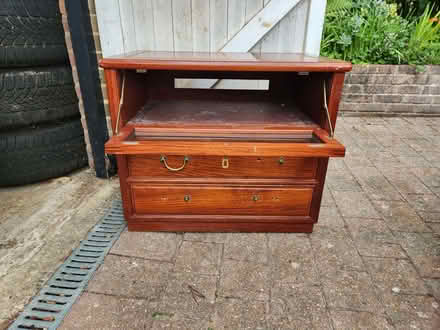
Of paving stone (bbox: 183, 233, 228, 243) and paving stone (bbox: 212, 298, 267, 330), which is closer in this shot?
paving stone (bbox: 212, 298, 267, 330)

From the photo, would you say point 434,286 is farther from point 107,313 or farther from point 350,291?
point 107,313

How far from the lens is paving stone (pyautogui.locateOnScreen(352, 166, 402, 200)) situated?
234 centimetres

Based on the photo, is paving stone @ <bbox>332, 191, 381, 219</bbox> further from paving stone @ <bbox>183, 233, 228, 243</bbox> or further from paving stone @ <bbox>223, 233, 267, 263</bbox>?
paving stone @ <bbox>183, 233, 228, 243</bbox>

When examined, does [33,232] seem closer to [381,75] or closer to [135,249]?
[135,249]

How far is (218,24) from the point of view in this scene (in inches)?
90.0

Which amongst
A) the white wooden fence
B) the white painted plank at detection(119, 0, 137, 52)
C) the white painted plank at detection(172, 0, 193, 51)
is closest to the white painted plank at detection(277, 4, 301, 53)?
the white wooden fence

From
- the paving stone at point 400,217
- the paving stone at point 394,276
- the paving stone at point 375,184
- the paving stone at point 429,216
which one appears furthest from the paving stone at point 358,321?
the paving stone at point 375,184

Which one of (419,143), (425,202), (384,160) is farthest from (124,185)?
(419,143)

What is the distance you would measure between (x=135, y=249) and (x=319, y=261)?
109cm

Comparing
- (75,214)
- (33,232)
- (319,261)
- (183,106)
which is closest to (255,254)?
(319,261)

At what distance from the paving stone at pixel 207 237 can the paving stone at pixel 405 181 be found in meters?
1.68

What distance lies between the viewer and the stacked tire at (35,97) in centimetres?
188

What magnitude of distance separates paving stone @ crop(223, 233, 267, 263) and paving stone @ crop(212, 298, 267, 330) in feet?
0.97

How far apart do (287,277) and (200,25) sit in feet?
6.46
